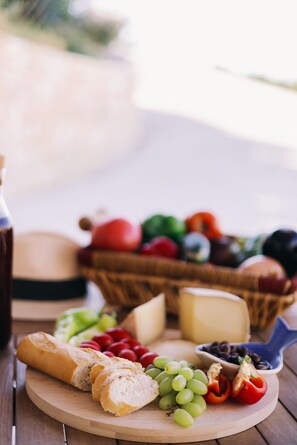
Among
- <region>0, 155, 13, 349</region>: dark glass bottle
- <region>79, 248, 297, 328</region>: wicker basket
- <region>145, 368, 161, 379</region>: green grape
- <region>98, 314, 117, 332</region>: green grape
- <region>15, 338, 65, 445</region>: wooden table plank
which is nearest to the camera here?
<region>15, 338, 65, 445</region>: wooden table plank

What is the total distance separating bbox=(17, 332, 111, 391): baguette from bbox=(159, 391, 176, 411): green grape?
0.12 m

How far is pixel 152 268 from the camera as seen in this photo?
1.55 m

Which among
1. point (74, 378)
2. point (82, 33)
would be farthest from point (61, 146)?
point (74, 378)

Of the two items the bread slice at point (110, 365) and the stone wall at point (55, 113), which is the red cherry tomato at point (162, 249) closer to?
the bread slice at point (110, 365)

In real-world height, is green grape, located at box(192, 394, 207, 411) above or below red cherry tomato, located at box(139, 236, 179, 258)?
below

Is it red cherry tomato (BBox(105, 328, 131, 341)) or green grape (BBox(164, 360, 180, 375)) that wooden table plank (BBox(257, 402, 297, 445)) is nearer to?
green grape (BBox(164, 360, 180, 375))

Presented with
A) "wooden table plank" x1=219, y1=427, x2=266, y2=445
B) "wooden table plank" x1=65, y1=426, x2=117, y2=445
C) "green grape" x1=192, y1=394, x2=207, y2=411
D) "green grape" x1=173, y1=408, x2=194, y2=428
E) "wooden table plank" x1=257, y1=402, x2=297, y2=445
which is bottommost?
"wooden table plank" x1=65, y1=426, x2=117, y2=445

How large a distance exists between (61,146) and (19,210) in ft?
5.77

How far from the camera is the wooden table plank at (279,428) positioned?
0.97 metres

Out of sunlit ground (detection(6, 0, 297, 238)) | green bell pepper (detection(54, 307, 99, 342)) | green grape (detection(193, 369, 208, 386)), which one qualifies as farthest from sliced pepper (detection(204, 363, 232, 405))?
sunlit ground (detection(6, 0, 297, 238))

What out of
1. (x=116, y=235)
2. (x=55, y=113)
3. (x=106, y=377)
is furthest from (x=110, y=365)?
(x=55, y=113)

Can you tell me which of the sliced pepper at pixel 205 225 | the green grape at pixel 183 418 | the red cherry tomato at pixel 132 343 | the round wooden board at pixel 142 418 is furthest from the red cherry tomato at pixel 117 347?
the sliced pepper at pixel 205 225

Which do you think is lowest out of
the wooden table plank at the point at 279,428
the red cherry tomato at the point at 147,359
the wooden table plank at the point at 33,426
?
the wooden table plank at the point at 33,426

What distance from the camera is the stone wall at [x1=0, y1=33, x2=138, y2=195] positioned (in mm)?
6047
